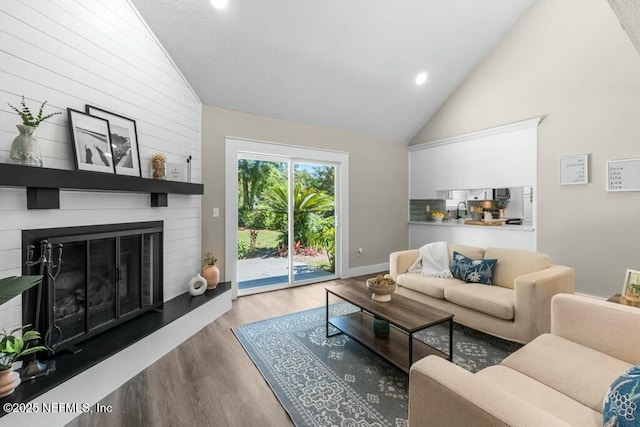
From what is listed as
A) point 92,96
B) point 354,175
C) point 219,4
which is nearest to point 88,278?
point 92,96

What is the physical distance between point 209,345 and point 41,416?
1.18m

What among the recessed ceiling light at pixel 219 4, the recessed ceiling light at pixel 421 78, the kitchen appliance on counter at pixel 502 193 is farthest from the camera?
the kitchen appliance on counter at pixel 502 193

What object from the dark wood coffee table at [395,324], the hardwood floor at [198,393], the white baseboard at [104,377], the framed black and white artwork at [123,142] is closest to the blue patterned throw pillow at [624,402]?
the dark wood coffee table at [395,324]

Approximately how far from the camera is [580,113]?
141 inches

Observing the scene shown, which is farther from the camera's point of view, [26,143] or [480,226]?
[480,226]

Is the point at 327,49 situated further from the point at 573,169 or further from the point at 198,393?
the point at 198,393

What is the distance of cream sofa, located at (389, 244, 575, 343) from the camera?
2.34 m

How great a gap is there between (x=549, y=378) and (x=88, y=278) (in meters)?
3.02

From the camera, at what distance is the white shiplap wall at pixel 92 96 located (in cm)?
175

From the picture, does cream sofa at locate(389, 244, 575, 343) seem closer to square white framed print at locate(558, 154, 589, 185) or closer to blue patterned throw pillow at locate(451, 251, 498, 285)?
blue patterned throw pillow at locate(451, 251, 498, 285)

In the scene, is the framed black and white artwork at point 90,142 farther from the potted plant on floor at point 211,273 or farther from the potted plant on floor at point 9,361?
the potted plant on floor at point 211,273

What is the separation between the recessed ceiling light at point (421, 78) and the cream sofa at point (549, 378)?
3.68 m

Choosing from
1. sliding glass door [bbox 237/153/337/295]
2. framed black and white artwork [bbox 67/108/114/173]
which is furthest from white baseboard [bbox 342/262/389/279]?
framed black and white artwork [bbox 67/108/114/173]

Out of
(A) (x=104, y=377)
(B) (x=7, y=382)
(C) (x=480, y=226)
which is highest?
(C) (x=480, y=226)
